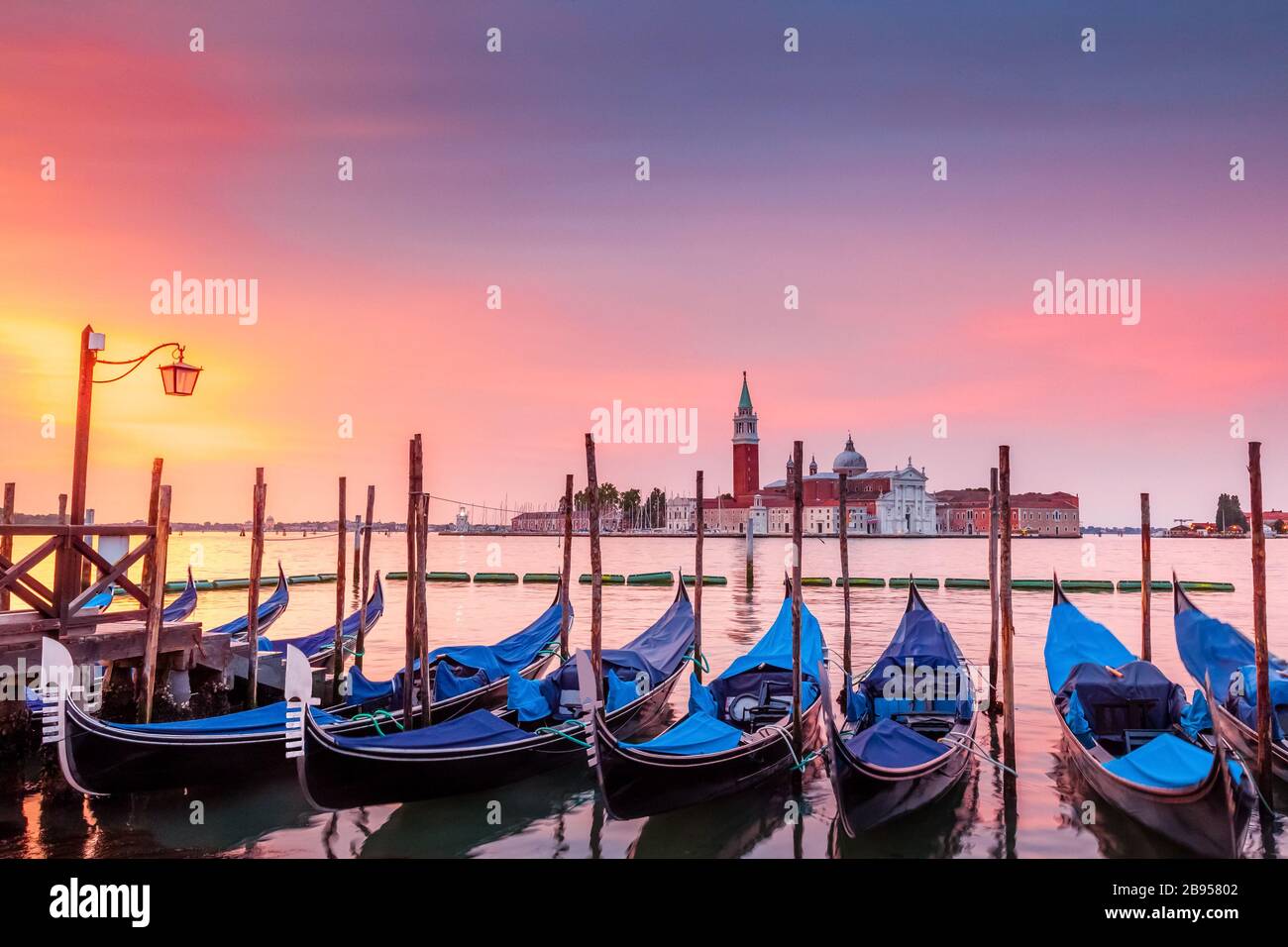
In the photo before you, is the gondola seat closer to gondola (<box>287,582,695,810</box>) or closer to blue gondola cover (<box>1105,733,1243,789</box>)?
blue gondola cover (<box>1105,733,1243,789</box>)

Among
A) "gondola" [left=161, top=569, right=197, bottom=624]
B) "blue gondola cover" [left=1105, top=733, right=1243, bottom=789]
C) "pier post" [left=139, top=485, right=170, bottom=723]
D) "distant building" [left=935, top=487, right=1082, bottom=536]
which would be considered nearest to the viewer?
"blue gondola cover" [left=1105, top=733, right=1243, bottom=789]

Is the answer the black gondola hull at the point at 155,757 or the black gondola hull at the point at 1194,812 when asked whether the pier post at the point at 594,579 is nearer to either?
the black gondola hull at the point at 155,757

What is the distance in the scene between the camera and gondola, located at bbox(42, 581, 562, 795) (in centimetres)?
564

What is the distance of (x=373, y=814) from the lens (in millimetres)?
6129

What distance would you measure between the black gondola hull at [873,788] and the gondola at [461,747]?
158 cm

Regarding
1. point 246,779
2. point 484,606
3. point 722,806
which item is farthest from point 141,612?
point 484,606

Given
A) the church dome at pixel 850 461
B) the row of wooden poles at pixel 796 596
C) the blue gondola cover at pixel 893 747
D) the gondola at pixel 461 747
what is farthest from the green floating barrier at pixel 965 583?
the church dome at pixel 850 461

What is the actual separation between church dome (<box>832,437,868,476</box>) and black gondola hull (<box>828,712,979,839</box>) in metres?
87.9

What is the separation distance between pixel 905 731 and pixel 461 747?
292cm

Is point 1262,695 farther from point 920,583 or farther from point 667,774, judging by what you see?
point 920,583

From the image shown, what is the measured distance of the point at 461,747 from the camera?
241 inches

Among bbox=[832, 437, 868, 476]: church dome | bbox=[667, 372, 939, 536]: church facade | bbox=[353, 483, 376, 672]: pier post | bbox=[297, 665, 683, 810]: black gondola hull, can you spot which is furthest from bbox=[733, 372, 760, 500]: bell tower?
bbox=[297, 665, 683, 810]: black gondola hull
